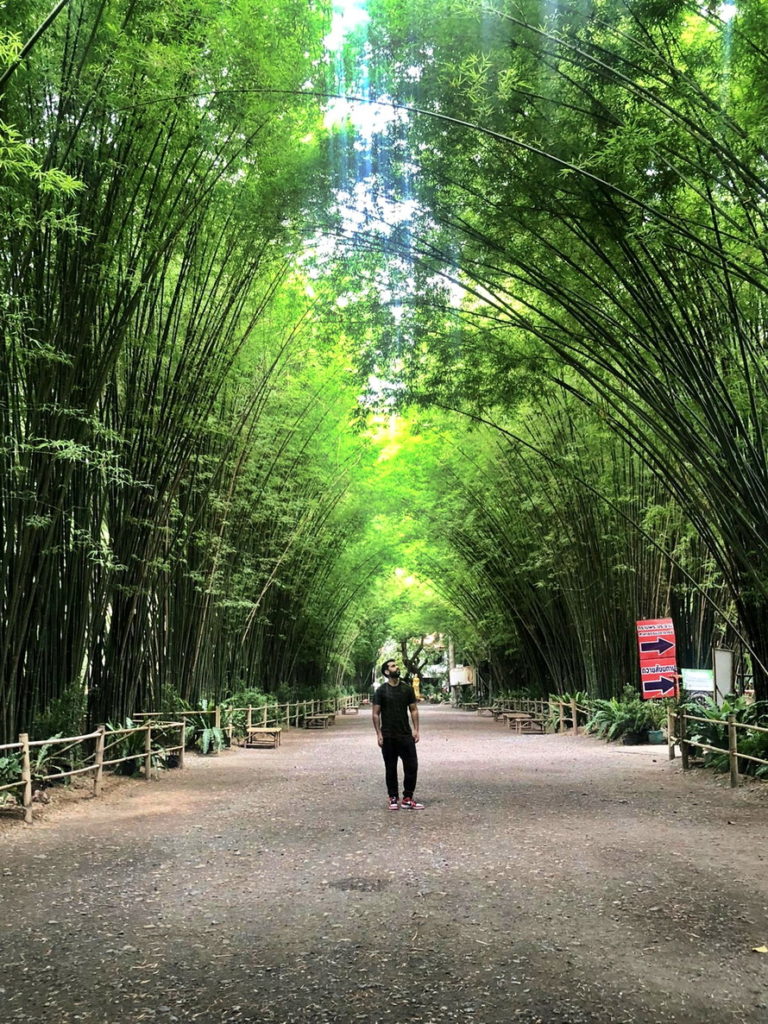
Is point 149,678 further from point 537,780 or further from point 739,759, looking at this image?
point 739,759

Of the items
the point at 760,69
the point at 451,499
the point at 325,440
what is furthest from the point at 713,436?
the point at 451,499

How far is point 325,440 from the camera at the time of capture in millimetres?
11336

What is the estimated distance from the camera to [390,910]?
9.62 feet

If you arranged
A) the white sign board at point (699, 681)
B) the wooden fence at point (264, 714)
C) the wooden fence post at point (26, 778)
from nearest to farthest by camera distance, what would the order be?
the wooden fence post at point (26, 778) < the white sign board at point (699, 681) < the wooden fence at point (264, 714)

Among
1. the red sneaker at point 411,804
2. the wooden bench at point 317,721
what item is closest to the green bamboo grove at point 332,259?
the red sneaker at point 411,804

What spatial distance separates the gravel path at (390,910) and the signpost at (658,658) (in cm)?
290

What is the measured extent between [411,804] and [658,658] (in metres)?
4.37

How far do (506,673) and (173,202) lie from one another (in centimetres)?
1799

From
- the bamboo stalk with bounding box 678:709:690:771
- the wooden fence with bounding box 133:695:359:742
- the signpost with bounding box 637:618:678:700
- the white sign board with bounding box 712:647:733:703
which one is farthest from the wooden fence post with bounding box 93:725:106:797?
the signpost with bounding box 637:618:678:700

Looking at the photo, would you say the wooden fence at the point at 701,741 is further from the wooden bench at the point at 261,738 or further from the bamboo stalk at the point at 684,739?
the wooden bench at the point at 261,738

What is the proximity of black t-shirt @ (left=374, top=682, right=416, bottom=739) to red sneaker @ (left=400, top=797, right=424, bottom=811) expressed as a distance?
16.7 inches

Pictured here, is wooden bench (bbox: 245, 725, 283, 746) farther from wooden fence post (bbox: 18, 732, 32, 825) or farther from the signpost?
wooden fence post (bbox: 18, 732, 32, 825)

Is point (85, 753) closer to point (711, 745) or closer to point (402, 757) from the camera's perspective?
point (402, 757)

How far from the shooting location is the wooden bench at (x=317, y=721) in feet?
52.9
